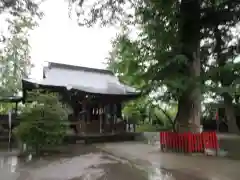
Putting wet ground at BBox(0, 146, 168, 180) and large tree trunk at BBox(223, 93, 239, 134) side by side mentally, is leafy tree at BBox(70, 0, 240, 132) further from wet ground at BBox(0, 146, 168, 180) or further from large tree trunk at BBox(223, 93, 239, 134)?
large tree trunk at BBox(223, 93, 239, 134)

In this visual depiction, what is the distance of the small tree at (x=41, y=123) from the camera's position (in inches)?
414

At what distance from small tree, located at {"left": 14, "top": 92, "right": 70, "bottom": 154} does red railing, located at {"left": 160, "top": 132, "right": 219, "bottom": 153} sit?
4997 millimetres

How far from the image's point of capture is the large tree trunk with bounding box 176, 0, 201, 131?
36.9ft

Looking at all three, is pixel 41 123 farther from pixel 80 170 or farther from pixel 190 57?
pixel 190 57

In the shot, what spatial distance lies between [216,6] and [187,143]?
604cm

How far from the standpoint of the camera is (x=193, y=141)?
10617mm

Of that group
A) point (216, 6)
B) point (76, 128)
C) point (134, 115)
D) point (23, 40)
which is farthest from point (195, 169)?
point (23, 40)

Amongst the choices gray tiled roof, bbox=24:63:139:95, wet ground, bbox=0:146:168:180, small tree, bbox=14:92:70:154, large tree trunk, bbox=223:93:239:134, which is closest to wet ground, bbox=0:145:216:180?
wet ground, bbox=0:146:168:180

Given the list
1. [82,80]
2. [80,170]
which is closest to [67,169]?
[80,170]

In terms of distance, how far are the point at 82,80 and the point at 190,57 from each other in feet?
36.6

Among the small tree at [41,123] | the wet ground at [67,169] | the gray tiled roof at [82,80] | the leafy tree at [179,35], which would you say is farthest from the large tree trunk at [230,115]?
the small tree at [41,123]

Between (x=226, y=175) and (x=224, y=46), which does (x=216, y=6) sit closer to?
(x=224, y=46)

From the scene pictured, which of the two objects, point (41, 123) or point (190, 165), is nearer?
point (190, 165)

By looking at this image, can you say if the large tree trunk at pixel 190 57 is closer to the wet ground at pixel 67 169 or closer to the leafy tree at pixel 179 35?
the leafy tree at pixel 179 35
